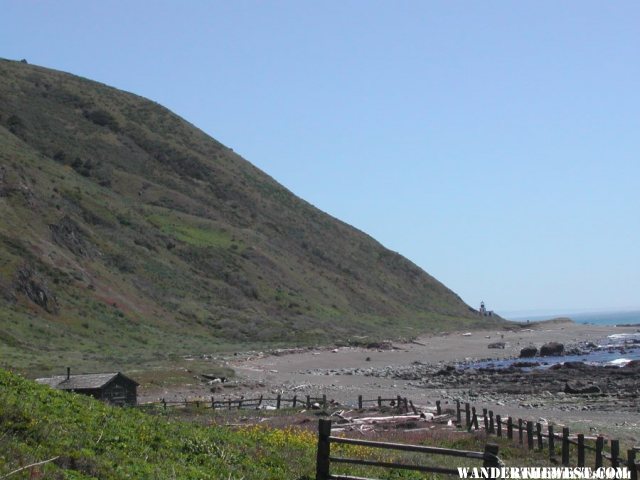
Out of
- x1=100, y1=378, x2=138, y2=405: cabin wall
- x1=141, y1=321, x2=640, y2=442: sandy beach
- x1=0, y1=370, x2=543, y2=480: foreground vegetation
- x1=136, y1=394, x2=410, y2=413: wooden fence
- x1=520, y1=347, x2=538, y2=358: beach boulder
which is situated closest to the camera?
x1=0, y1=370, x2=543, y2=480: foreground vegetation

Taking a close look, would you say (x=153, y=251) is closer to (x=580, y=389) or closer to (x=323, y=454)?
(x=580, y=389)

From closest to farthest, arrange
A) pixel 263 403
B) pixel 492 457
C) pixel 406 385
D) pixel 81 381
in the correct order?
pixel 492 457 → pixel 81 381 → pixel 263 403 → pixel 406 385

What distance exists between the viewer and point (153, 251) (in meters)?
97.0

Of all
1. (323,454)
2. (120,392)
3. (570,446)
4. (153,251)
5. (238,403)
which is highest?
(153,251)

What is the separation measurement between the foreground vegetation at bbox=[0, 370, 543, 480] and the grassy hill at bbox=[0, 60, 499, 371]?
2759 centimetres

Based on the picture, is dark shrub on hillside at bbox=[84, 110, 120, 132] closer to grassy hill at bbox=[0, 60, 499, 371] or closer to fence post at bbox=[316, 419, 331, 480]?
grassy hill at bbox=[0, 60, 499, 371]

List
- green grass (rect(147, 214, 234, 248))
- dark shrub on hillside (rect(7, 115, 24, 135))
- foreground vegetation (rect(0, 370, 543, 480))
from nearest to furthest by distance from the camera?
foreground vegetation (rect(0, 370, 543, 480)) < green grass (rect(147, 214, 234, 248)) < dark shrub on hillside (rect(7, 115, 24, 135))

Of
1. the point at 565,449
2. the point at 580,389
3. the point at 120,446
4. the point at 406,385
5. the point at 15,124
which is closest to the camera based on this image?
the point at 120,446

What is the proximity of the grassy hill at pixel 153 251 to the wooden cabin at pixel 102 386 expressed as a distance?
43.6ft

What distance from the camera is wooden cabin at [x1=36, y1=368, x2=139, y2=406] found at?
95.2ft

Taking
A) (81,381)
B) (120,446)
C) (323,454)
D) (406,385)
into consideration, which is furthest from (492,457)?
(406,385)

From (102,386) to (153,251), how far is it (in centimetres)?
6859

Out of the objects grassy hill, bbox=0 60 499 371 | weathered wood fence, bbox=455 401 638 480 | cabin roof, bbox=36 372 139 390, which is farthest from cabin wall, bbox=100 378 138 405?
grassy hill, bbox=0 60 499 371

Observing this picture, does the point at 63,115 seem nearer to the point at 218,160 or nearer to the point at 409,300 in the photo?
the point at 218,160
